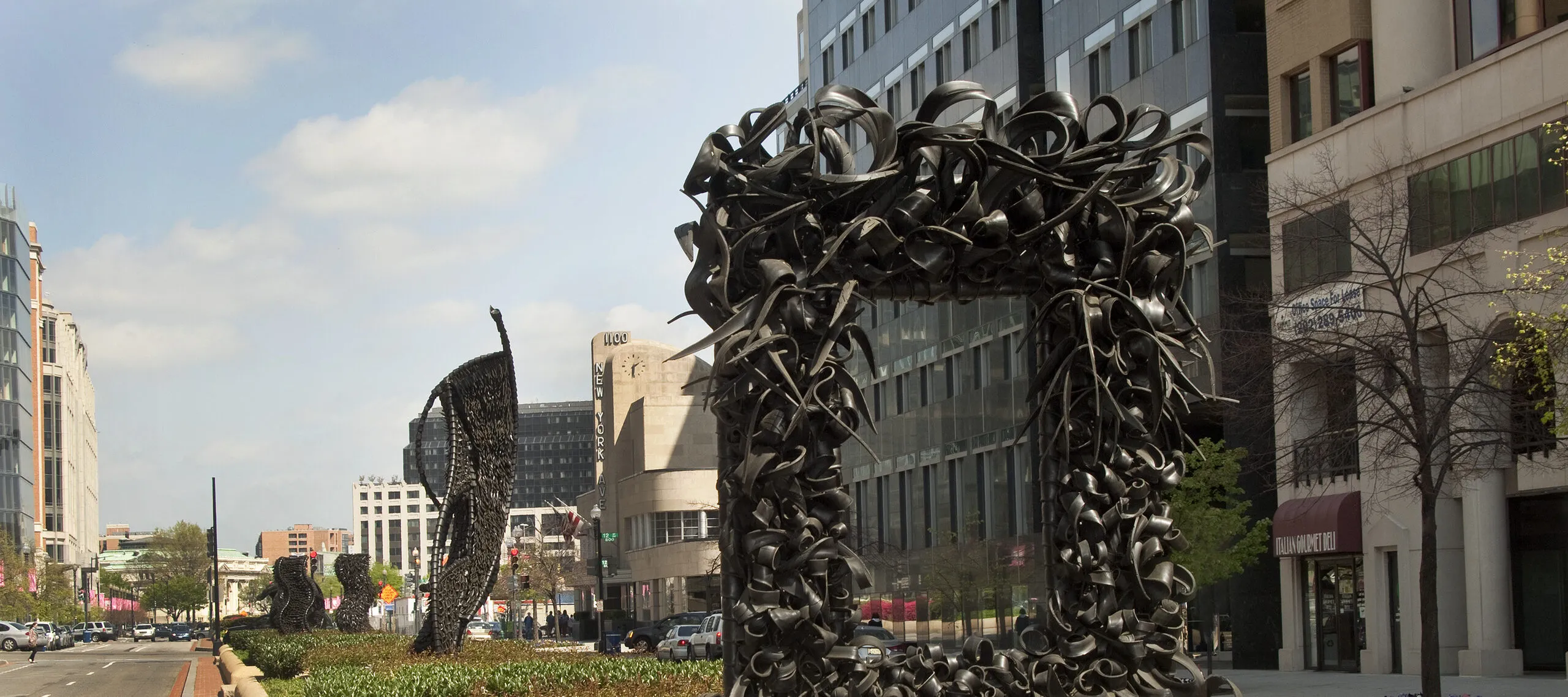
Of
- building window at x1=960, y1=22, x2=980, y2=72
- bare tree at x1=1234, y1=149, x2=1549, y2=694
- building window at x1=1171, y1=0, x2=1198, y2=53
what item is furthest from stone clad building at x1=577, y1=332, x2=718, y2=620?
bare tree at x1=1234, y1=149, x2=1549, y2=694

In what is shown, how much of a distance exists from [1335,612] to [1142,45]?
1443 cm

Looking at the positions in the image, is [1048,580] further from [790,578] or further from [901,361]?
[901,361]

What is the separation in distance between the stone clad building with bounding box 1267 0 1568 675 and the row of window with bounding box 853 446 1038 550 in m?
6.90

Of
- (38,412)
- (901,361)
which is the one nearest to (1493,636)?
(901,361)

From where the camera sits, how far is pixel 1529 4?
94.0ft

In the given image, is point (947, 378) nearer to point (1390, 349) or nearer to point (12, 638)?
point (1390, 349)

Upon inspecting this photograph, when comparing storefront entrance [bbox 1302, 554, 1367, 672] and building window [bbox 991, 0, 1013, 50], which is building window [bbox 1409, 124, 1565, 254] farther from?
building window [bbox 991, 0, 1013, 50]

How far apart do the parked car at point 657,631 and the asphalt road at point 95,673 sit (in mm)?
14573

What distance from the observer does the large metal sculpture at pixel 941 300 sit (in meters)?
10.1

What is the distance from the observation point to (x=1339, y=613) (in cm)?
3600

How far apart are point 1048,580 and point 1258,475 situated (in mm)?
28275

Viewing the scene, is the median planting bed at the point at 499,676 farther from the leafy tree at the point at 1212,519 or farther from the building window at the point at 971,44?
the building window at the point at 971,44

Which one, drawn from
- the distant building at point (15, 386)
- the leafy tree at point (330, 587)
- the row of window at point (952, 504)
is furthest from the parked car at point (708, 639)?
the leafy tree at point (330, 587)

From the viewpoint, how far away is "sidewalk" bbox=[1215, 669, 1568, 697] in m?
26.8
